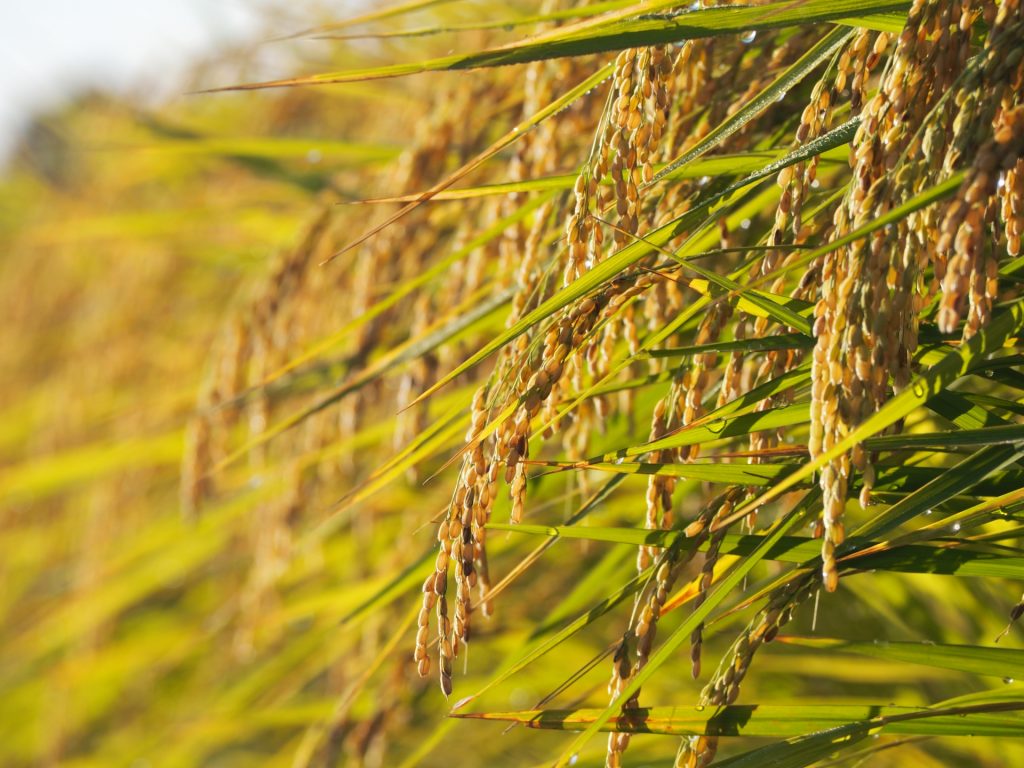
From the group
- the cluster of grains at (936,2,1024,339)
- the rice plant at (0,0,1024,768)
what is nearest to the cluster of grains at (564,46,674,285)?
the rice plant at (0,0,1024,768)

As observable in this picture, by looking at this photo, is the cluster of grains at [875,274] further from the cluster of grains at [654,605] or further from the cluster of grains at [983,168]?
the cluster of grains at [654,605]

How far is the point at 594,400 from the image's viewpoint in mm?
1162

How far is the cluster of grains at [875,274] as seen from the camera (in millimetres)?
731

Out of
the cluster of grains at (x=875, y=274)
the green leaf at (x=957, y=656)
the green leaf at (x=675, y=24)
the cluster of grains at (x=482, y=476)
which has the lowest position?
the green leaf at (x=957, y=656)

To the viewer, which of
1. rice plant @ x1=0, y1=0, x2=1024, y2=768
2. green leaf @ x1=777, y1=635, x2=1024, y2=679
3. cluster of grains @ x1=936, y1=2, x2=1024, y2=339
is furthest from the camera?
green leaf @ x1=777, y1=635, x2=1024, y2=679

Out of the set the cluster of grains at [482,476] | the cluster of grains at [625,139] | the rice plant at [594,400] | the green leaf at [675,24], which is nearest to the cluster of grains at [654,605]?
the rice plant at [594,400]

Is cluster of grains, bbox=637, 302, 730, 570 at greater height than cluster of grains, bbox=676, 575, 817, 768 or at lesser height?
greater

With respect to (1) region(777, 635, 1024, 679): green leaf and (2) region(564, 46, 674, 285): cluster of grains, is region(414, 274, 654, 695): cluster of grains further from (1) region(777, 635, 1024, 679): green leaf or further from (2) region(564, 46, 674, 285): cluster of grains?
(1) region(777, 635, 1024, 679): green leaf

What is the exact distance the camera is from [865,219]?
76 cm

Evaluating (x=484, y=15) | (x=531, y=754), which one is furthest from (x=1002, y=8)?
(x=531, y=754)

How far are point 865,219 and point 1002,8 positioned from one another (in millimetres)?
188

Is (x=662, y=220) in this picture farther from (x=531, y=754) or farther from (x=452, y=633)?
(x=531, y=754)

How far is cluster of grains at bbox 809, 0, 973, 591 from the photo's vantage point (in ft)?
2.40

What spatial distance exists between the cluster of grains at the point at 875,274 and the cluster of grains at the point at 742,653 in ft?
0.45
